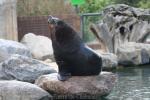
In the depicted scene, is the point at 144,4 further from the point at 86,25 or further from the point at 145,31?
the point at 145,31

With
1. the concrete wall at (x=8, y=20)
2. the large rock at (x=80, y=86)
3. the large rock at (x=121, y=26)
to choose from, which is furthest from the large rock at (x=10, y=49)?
the large rock at (x=80, y=86)

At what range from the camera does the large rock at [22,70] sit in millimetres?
10797

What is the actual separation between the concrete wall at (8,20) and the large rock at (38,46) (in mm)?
708

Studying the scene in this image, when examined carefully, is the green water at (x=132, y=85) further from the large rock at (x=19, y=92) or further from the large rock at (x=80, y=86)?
the large rock at (x=19, y=92)

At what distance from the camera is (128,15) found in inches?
693

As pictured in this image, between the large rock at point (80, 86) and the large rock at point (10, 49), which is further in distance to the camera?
the large rock at point (10, 49)

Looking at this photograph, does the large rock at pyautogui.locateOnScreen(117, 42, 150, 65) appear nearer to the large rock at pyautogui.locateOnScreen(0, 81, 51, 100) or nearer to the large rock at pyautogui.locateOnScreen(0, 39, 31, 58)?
the large rock at pyautogui.locateOnScreen(0, 39, 31, 58)

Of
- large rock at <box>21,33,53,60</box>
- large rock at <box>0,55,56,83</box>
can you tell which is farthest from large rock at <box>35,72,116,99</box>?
large rock at <box>21,33,53,60</box>

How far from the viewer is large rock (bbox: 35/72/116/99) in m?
9.58

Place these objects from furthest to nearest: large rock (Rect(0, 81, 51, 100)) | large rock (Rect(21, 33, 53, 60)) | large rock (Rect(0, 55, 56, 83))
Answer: large rock (Rect(21, 33, 53, 60)), large rock (Rect(0, 55, 56, 83)), large rock (Rect(0, 81, 51, 100))

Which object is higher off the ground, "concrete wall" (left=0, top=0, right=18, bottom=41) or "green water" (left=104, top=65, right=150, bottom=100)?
"concrete wall" (left=0, top=0, right=18, bottom=41)

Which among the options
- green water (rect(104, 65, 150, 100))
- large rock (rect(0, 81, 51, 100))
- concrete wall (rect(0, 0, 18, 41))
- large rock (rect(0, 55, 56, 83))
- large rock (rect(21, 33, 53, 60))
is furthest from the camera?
concrete wall (rect(0, 0, 18, 41))

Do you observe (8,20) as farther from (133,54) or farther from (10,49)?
(133,54)

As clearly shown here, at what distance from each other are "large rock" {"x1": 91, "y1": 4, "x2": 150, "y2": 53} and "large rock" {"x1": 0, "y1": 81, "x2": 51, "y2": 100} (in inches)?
325
